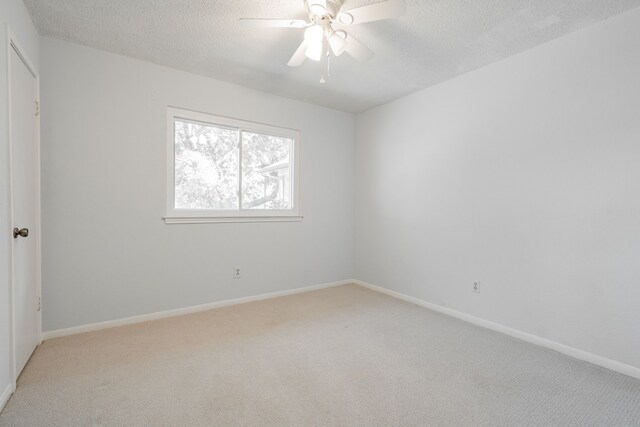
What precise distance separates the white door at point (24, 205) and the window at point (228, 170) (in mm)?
1005

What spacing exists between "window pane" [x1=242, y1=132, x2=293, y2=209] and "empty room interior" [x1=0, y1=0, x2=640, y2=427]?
0.11 feet

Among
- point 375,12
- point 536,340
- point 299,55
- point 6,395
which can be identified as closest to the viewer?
point 6,395

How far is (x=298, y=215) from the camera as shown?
396 cm

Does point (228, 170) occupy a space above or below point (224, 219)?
above

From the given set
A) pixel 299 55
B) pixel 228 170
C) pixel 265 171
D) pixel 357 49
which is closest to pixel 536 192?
pixel 357 49

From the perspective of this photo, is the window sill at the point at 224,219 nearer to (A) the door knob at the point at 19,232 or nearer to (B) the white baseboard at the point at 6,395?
(A) the door knob at the point at 19,232

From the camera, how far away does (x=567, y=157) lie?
2.39 meters

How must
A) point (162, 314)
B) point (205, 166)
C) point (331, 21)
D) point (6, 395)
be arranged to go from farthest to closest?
1. point (205, 166)
2. point (162, 314)
3. point (331, 21)
4. point (6, 395)

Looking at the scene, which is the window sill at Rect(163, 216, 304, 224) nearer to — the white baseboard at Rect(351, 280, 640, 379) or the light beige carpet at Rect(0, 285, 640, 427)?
the light beige carpet at Rect(0, 285, 640, 427)

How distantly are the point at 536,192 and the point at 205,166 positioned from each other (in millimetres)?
3244

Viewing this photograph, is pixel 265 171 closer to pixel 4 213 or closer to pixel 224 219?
pixel 224 219

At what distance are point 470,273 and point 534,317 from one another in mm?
642

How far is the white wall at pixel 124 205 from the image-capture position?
100 inches

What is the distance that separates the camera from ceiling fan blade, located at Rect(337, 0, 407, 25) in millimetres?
1710
